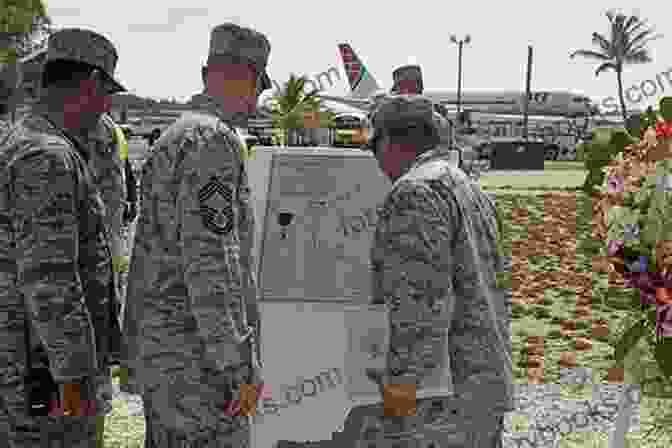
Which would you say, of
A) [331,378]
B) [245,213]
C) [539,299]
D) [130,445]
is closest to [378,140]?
[245,213]

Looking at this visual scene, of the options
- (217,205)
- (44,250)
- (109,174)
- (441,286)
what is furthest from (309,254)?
(44,250)

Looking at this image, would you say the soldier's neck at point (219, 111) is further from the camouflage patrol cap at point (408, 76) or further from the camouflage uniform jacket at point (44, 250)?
the camouflage patrol cap at point (408, 76)

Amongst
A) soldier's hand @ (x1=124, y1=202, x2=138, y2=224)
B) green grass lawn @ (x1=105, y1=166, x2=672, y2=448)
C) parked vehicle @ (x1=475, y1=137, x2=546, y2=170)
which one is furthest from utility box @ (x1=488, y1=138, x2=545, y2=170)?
soldier's hand @ (x1=124, y1=202, x2=138, y2=224)

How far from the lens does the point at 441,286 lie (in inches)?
117

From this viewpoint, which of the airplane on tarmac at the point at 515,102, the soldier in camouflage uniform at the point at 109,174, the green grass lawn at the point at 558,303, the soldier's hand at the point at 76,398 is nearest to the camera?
the soldier's hand at the point at 76,398

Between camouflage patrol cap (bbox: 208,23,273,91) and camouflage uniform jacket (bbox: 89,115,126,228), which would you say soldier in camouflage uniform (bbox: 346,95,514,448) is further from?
camouflage uniform jacket (bbox: 89,115,126,228)

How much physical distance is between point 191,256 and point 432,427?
98 centimetres

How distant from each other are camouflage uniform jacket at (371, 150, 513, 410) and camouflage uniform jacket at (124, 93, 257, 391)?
0.47 metres

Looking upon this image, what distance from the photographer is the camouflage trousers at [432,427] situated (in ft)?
10.0

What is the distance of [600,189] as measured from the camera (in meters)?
3.13

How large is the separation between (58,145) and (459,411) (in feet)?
5.14

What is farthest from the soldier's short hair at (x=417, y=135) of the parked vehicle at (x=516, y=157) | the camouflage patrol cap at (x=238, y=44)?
the parked vehicle at (x=516, y=157)

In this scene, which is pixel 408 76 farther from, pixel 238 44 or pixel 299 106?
pixel 299 106

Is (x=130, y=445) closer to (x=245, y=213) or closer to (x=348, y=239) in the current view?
(x=348, y=239)
